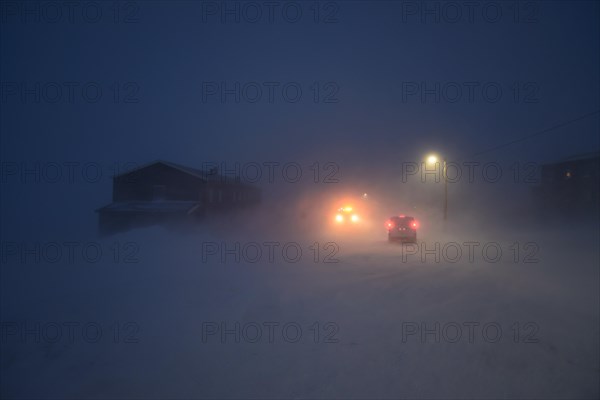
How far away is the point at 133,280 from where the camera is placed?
989cm

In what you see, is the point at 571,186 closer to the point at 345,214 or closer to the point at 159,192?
the point at 345,214

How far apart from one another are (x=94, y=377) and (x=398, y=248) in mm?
14276

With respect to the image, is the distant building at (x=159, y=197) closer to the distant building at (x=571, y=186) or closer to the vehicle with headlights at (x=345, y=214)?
the vehicle with headlights at (x=345, y=214)

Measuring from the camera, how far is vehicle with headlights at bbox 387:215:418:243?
17469 millimetres

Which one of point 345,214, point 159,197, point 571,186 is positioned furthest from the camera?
point 345,214

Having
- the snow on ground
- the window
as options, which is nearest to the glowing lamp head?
the snow on ground

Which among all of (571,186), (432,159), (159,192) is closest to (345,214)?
(432,159)

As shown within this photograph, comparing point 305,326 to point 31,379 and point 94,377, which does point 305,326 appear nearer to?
point 94,377

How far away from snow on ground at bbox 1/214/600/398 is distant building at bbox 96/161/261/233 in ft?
32.4

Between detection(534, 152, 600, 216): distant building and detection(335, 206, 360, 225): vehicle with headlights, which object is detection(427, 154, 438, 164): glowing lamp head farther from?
detection(534, 152, 600, 216): distant building

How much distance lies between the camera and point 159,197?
76.3 feet

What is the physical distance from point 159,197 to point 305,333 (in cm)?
2071

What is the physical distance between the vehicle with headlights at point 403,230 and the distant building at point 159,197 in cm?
1357

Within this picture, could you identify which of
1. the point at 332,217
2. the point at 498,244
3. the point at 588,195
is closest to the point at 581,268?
the point at 498,244
